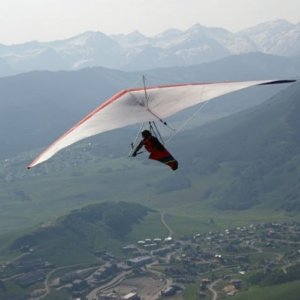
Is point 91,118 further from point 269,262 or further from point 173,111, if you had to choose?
point 269,262

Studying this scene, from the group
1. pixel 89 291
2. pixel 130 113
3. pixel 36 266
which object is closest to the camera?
pixel 130 113

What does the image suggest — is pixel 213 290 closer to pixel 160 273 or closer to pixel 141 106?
pixel 160 273

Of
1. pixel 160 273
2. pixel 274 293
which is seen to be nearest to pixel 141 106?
pixel 274 293

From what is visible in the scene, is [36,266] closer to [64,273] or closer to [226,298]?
[64,273]

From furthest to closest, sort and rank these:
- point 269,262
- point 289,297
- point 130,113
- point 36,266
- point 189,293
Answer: point 36,266 → point 269,262 → point 189,293 → point 289,297 → point 130,113

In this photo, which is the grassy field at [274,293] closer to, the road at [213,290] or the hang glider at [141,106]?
the road at [213,290]

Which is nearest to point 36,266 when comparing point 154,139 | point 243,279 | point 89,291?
point 89,291

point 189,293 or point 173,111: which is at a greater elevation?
point 173,111

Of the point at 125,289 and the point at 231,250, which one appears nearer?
the point at 125,289
